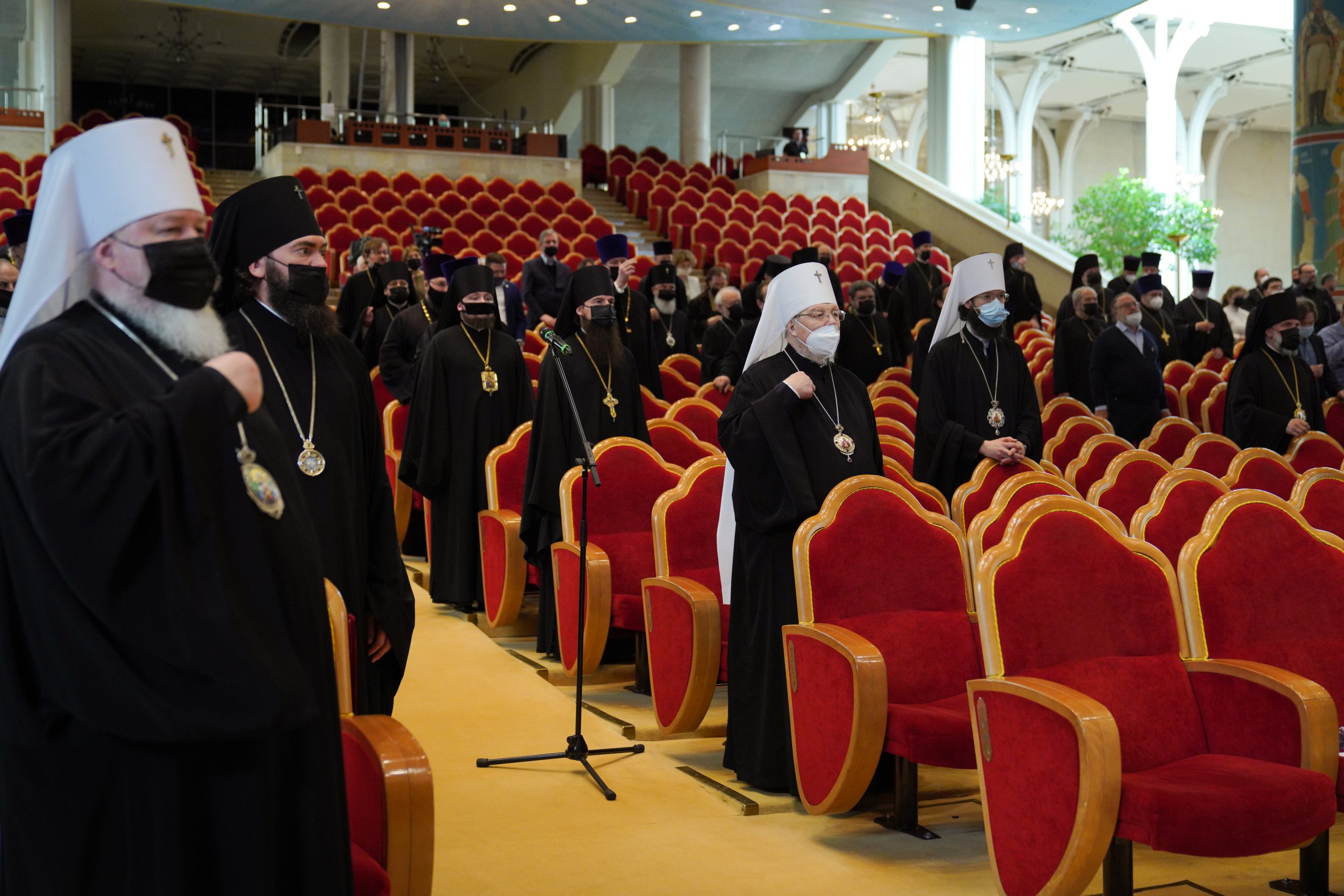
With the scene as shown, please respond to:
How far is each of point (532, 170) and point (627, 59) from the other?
21.0 feet

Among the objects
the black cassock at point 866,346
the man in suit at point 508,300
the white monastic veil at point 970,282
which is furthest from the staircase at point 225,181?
the white monastic veil at point 970,282

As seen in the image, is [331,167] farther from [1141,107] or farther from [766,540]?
[1141,107]

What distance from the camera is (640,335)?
30.6 feet

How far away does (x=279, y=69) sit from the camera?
28.2m

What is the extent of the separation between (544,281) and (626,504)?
5.70 m

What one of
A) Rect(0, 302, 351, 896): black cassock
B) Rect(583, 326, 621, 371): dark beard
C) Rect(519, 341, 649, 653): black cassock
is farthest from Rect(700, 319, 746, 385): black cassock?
Rect(0, 302, 351, 896): black cassock

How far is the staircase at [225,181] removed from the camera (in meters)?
20.5

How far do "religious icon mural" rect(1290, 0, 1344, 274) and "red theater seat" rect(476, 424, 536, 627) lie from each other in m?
10.5

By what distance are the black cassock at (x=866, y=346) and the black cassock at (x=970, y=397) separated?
3486 millimetres

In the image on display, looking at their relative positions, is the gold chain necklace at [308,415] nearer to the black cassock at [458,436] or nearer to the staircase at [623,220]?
the black cassock at [458,436]

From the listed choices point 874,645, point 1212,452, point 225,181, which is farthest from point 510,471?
point 225,181

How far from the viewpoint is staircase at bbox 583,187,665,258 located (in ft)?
63.0

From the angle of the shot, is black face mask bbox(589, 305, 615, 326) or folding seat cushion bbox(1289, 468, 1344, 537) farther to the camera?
black face mask bbox(589, 305, 615, 326)

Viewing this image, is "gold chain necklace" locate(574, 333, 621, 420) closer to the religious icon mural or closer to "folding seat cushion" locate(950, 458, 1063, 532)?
"folding seat cushion" locate(950, 458, 1063, 532)
